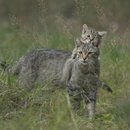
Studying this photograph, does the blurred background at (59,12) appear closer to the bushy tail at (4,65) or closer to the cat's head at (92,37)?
the cat's head at (92,37)

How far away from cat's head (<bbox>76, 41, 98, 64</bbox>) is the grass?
0.39 meters

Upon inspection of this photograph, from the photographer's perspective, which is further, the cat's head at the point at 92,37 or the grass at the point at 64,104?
the cat's head at the point at 92,37

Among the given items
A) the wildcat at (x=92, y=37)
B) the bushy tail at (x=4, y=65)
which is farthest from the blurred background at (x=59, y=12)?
the bushy tail at (x=4, y=65)

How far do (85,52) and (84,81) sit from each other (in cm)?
35

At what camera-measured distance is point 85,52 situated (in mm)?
6906

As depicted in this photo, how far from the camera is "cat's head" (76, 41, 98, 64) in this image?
691cm

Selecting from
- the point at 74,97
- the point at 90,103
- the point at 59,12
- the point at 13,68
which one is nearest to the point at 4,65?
the point at 13,68

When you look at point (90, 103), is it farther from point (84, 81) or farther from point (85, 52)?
point (85, 52)

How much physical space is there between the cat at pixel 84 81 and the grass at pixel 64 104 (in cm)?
14

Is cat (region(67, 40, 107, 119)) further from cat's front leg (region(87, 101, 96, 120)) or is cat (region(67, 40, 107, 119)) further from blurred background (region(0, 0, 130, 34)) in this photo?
blurred background (region(0, 0, 130, 34))

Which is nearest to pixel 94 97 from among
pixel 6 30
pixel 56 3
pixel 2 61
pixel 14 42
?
pixel 2 61

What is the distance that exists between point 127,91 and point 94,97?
489 millimetres

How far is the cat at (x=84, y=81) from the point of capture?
7.01 meters

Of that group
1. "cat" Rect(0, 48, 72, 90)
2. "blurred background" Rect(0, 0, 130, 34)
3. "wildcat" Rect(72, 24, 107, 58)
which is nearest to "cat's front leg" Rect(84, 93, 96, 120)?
"cat" Rect(0, 48, 72, 90)
